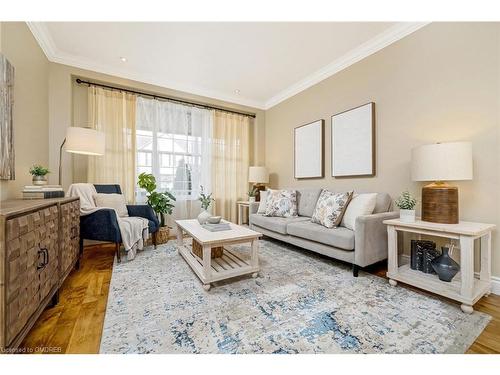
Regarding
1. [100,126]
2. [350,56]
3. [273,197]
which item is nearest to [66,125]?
[100,126]

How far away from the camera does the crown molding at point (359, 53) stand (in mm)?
2338

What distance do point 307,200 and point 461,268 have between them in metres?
1.84

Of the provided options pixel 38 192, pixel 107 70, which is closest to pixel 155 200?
pixel 38 192

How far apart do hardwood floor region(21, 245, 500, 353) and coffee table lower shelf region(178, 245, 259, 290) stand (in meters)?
0.73

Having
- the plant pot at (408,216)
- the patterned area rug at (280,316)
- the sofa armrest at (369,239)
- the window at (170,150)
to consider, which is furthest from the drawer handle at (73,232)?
the plant pot at (408,216)

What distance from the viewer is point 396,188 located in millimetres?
2479

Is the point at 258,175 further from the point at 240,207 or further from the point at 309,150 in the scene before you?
the point at 309,150

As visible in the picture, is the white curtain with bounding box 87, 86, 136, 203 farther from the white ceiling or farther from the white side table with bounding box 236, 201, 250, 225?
the white side table with bounding box 236, 201, 250, 225

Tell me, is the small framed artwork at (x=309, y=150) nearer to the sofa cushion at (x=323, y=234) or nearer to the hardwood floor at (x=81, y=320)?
the sofa cushion at (x=323, y=234)

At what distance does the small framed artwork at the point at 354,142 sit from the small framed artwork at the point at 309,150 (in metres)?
0.24

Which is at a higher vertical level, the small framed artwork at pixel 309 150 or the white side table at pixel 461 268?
the small framed artwork at pixel 309 150

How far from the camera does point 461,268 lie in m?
1.56

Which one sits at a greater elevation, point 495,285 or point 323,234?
point 323,234

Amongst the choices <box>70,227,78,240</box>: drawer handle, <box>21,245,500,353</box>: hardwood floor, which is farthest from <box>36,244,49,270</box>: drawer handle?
<box>70,227,78,240</box>: drawer handle
